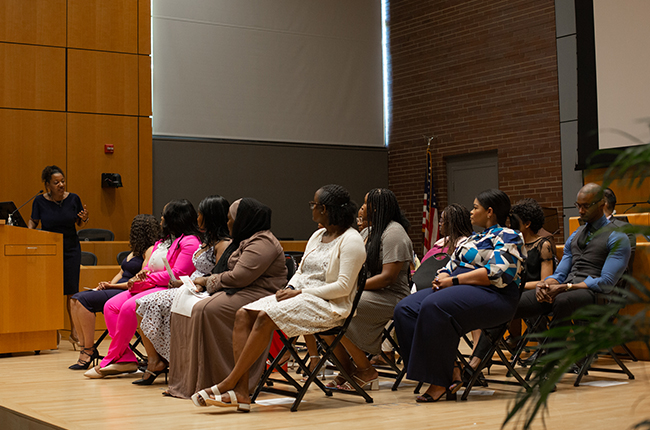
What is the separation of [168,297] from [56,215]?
2.70m

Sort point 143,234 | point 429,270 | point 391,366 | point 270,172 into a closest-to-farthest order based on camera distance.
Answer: point 391,366 < point 429,270 < point 143,234 < point 270,172

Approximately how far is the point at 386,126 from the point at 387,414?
29.9ft

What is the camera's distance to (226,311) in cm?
369

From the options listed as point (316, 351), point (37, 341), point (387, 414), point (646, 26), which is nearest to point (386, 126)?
point (646, 26)

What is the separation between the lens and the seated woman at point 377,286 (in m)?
3.75

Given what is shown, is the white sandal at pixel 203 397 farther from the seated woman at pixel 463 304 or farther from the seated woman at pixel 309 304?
the seated woman at pixel 463 304

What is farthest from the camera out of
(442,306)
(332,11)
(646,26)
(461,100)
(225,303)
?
(332,11)

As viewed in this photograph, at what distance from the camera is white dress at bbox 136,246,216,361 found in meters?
4.12

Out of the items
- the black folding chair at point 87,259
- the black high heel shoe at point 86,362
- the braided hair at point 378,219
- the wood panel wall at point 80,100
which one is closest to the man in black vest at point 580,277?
the braided hair at point 378,219

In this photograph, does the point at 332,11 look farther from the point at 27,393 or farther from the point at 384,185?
the point at 27,393

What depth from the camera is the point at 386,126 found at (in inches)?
472

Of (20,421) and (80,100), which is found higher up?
(80,100)

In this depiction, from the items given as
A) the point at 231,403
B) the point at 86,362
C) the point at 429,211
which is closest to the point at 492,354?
the point at 231,403

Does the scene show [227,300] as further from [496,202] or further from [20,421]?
[496,202]
